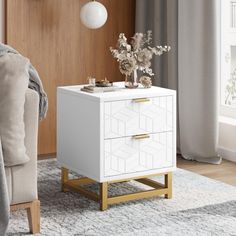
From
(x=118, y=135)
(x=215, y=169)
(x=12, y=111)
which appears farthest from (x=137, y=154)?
(x=215, y=169)

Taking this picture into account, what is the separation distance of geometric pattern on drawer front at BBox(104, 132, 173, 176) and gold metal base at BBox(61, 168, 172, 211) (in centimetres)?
7

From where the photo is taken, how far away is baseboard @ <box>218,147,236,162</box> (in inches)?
193

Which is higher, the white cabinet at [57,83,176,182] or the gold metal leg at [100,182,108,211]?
the white cabinet at [57,83,176,182]

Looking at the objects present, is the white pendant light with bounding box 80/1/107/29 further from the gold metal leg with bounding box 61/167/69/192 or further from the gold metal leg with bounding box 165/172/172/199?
the gold metal leg with bounding box 165/172/172/199

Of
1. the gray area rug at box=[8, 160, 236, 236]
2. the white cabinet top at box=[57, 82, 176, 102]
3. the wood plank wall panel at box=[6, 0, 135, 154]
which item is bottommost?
the gray area rug at box=[8, 160, 236, 236]

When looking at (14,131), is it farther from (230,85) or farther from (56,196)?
(230,85)

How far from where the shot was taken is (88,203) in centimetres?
388

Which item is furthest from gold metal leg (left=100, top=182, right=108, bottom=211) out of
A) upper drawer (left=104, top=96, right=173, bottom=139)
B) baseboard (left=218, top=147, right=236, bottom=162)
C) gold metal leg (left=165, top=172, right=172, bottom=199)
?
baseboard (left=218, top=147, right=236, bottom=162)

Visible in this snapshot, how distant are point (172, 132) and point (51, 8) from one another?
1.53 meters

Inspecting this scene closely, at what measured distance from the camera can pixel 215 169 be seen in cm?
470

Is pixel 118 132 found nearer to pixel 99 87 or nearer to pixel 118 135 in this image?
pixel 118 135

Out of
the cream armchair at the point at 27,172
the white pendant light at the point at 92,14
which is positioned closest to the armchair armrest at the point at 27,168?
the cream armchair at the point at 27,172


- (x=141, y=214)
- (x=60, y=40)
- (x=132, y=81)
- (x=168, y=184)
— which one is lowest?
(x=141, y=214)

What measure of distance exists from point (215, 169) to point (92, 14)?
1304 millimetres
